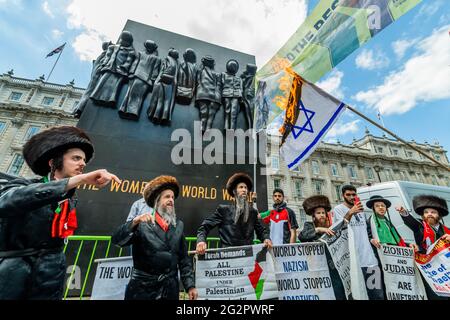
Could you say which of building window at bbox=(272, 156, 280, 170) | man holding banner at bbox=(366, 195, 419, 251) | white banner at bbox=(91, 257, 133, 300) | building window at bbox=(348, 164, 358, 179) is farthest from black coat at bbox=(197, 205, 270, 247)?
building window at bbox=(348, 164, 358, 179)

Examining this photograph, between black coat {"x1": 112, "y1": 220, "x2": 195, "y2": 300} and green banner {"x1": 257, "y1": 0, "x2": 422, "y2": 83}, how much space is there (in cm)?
570

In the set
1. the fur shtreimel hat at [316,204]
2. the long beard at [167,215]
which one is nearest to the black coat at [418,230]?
the fur shtreimel hat at [316,204]

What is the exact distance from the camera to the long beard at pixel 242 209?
318cm

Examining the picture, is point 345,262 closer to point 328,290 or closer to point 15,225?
point 328,290

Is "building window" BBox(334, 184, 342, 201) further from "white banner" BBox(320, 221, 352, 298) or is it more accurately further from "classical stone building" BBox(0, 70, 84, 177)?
"classical stone building" BBox(0, 70, 84, 177)

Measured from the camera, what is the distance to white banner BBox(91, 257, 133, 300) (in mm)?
2592

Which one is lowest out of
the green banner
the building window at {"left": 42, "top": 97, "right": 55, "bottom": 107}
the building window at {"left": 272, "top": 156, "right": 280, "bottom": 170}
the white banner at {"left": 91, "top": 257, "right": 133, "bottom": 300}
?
the white banner at {"left": 91, "top": 257, "right": 133, "bottom": 300}

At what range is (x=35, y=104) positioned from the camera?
29.3 metres


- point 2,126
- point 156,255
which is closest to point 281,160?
point 156,255

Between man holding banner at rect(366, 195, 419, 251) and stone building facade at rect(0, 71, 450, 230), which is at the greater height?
stone building facade at rect(0, 71, 450, 230)

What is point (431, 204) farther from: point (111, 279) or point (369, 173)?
point (369, 173)

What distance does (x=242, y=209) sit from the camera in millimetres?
3229
